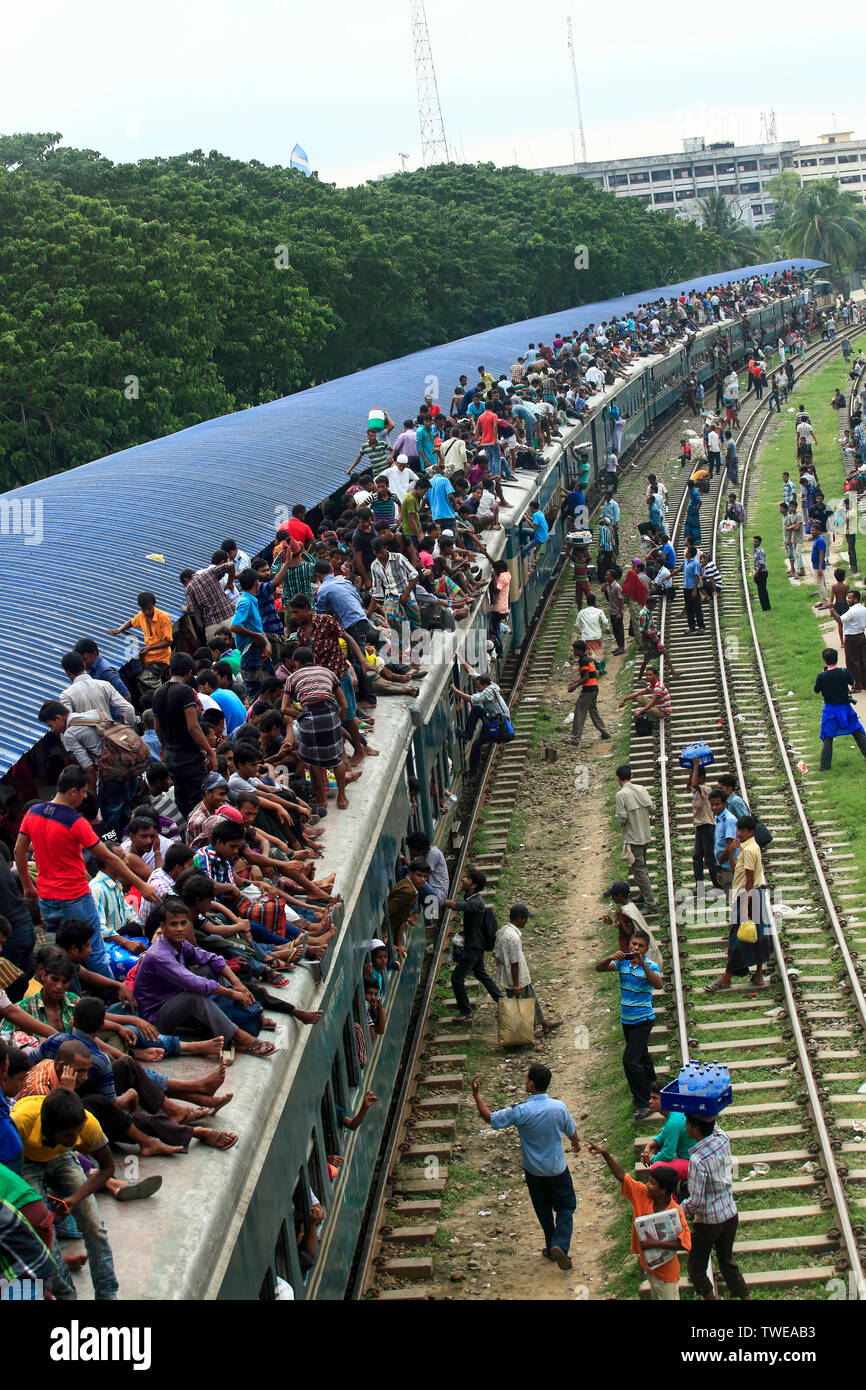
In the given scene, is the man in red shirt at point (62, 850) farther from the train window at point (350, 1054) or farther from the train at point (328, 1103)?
the train window at point (350, 1054)

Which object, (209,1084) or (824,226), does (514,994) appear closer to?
(209,1084)

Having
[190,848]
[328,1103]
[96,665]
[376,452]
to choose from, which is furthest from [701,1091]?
[376,452]

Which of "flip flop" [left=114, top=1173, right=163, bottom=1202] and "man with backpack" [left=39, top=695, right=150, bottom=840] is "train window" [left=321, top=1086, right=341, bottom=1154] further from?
"man with backpack" [left=39, top=695, right=150, bottom=840]

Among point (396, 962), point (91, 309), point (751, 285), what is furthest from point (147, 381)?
point (751, 285)

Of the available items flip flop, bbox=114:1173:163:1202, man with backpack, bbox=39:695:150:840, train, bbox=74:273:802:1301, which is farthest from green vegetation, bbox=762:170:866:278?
flip flop, bbox=114:1173:163:1202

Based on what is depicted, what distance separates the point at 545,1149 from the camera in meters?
9.17

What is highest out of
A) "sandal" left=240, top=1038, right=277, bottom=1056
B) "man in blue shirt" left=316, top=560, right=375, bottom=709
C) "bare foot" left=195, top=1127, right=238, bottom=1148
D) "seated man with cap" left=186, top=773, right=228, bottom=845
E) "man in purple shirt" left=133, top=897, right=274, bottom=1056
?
"man in blue shirt" left=316, top=560, right=375, bottom=709

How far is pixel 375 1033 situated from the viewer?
10250 millimetres

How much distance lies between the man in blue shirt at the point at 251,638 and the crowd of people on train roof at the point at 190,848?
2cm

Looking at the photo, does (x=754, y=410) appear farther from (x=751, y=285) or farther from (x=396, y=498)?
(x=396, y=498)

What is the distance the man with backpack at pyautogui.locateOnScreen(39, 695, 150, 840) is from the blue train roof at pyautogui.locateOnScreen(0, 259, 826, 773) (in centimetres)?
27

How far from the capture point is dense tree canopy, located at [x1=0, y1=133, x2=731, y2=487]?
99.1 ft

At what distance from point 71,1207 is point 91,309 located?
94.2ft

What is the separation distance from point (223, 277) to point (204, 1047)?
32.4m
